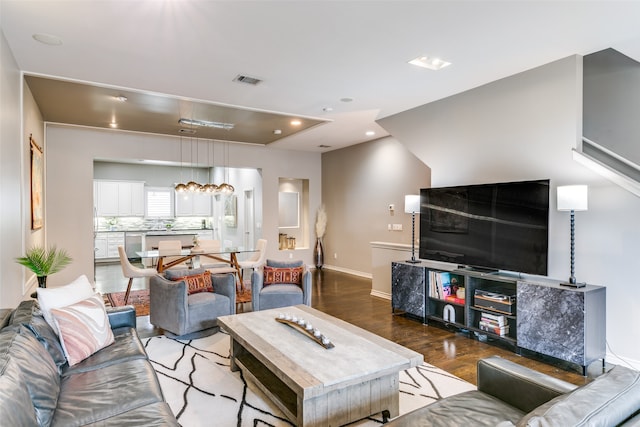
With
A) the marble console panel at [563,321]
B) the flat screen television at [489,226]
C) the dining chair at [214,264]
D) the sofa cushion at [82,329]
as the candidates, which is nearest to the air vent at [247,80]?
the flat screen television at [489,226]

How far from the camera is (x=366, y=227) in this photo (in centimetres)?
771

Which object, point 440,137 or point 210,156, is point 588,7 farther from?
point 210,156

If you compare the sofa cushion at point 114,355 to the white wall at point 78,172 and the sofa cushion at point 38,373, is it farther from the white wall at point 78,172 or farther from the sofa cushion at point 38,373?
the white wall at point 78,172

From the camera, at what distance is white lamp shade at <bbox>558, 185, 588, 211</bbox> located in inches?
129

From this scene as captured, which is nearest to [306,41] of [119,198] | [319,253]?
[319,253]

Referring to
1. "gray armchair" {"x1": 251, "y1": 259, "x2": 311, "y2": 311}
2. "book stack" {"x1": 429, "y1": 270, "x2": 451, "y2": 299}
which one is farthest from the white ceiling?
"gray armchair" {"x1": 251, "y1": 259, "x2": 311, "y2": 311}

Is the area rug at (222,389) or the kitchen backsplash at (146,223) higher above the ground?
the kitchen backsplash at (146,223)

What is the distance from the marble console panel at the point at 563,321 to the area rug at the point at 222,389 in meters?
0.99

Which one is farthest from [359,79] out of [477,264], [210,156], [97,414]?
[210,156]

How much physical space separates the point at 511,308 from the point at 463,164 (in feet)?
5.98

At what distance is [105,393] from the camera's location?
199 cm

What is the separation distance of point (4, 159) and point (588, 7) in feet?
15.2

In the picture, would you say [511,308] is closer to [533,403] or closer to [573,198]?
[573,198]

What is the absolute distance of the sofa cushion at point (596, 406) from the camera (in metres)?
1.08
